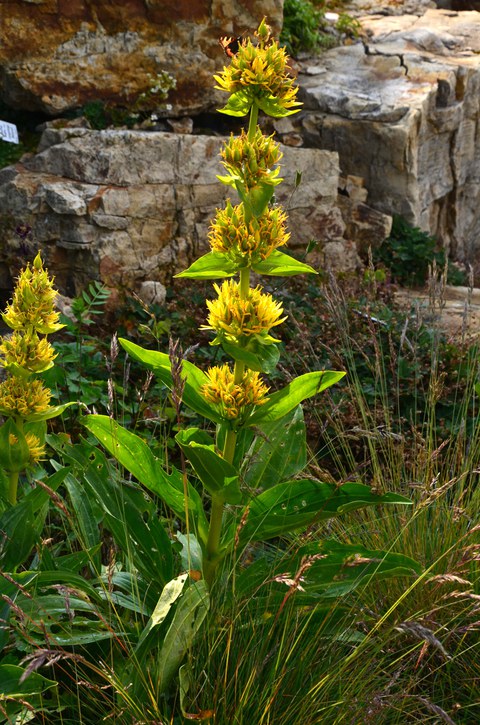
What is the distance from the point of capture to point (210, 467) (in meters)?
2.51

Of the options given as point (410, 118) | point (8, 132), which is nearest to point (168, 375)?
point (8, 132)

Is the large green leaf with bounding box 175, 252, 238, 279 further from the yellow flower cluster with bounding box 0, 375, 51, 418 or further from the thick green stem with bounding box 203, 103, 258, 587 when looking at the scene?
the yellow flower cluster with bounding box 0, 375, 51, 418

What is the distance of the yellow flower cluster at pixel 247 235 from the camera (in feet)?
8.00

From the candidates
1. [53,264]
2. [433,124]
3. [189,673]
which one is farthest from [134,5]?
[189,673]

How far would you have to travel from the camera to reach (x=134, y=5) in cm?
671

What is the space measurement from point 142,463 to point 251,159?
102 centimetres

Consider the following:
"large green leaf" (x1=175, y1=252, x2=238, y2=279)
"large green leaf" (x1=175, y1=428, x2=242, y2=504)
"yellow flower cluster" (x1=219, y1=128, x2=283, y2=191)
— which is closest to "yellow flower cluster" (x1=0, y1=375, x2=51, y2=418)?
"large green leaf" (x1=175, y1=428, x2=242, y2=504)

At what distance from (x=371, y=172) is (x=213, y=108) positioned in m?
1.74

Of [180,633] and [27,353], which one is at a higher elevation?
[27,353]

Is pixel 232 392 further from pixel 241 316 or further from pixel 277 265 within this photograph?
pixel 277 265

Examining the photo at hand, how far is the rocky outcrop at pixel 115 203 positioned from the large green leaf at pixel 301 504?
3250 mm

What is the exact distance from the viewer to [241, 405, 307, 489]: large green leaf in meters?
3.03

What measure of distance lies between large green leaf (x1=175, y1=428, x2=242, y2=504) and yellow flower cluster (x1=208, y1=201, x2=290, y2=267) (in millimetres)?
526

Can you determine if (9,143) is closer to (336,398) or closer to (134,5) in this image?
(134,5)
